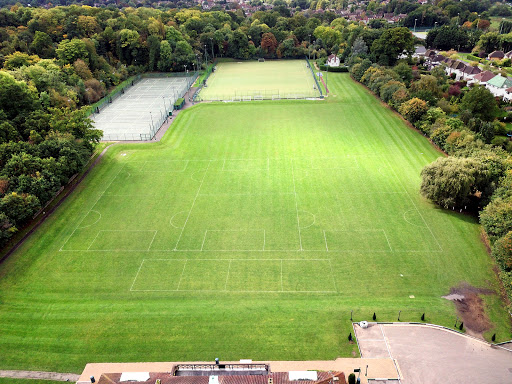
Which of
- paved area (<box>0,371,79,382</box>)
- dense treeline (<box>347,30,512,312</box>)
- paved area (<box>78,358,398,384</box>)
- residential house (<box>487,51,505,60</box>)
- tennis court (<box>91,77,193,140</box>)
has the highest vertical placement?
residential house (<box>487,51,505,60</box>)

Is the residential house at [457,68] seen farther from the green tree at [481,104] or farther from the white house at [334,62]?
the green tree at [481,104]

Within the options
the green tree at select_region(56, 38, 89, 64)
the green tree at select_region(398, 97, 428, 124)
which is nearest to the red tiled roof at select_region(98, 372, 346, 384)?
the green tree at select_region(398, 97, 428, 124)

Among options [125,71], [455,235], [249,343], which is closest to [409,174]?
[455,235]

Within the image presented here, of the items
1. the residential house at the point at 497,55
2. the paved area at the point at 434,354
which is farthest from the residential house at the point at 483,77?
the paved area at the point at 434,354

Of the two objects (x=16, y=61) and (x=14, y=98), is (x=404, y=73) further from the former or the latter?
(x=16, y=61)

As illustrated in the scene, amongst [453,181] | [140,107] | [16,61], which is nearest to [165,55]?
[140,107]

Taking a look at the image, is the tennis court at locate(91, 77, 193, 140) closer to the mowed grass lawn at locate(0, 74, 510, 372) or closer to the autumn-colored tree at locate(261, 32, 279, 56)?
the mowed grass lawn at locate(0, 74, 510, 372)
